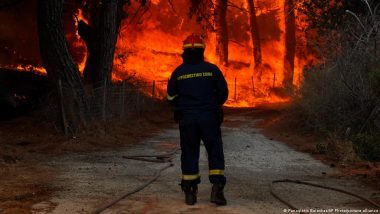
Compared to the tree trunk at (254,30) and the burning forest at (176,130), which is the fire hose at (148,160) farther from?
the tree trunk at (254,30)

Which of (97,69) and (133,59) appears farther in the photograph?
(133,59)

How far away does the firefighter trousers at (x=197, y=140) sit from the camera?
653 centimetres

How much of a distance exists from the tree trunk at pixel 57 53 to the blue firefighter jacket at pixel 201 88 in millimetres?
7241

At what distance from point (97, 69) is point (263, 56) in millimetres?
27827

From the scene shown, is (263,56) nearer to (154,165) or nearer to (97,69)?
(97,69)

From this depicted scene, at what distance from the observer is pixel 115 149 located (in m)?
12.4

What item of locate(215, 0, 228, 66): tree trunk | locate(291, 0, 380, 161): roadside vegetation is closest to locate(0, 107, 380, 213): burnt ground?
locate(291, 0, 380, 161): roadside vegetation

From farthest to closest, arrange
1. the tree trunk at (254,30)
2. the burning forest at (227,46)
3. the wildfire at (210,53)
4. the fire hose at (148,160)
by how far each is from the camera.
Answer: the tree trunk at (254,30) → the wildfire at (210,53) → the burning forest at (227,46) → the fire hose at (148,160)

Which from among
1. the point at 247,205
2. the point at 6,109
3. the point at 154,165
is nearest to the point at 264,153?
the point at 154,165

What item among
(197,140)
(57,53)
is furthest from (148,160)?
(57,53)

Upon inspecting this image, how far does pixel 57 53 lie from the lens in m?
13.3

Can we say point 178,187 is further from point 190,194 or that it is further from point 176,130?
point 176,130

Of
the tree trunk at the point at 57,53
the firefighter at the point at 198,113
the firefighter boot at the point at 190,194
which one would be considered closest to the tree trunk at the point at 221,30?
the tree trunk at the point at 57,53

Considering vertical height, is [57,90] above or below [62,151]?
above
